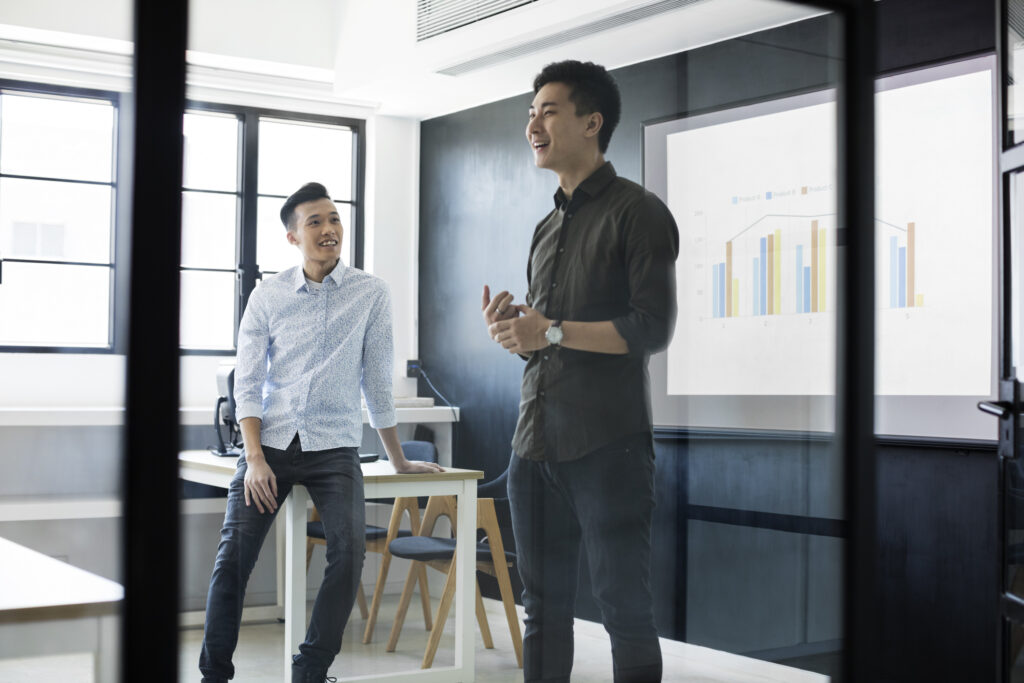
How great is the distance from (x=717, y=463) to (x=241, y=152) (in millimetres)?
998

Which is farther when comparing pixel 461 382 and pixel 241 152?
pixel 461 382

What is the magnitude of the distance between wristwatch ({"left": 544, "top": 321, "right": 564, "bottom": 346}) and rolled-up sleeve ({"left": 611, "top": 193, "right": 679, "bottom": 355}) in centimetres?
9

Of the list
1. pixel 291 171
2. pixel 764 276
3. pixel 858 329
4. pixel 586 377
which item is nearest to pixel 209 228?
pixel 291 171

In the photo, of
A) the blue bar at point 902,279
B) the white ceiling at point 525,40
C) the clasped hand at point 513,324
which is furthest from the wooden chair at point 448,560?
the blue bar at point 902,279

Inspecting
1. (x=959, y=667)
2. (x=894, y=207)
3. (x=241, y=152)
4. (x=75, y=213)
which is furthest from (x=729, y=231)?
(x=959, y=667)

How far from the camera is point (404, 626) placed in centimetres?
194

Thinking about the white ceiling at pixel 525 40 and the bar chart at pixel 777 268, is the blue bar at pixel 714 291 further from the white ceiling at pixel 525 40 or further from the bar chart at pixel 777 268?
the white ceiling at pixel 525 40

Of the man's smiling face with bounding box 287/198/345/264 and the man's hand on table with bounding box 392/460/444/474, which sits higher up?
the man's smiling face with bounding box 287/198/345/264

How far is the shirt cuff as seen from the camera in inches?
59.2

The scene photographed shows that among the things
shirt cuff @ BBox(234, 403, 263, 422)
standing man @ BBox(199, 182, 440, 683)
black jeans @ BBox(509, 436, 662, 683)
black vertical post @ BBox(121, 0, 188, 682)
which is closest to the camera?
black vertical post @ BBox(121, 0, 188, 682)

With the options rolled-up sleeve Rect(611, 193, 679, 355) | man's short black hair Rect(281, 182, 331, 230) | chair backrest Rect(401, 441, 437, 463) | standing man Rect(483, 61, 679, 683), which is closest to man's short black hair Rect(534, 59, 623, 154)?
standing man Rect(483, 61, 679, 683)

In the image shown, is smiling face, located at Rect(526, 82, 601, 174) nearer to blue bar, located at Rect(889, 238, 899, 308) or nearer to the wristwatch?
the wristwatch

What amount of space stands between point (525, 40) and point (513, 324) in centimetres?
55

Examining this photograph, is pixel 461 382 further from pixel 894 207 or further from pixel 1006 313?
pixel 894 207
